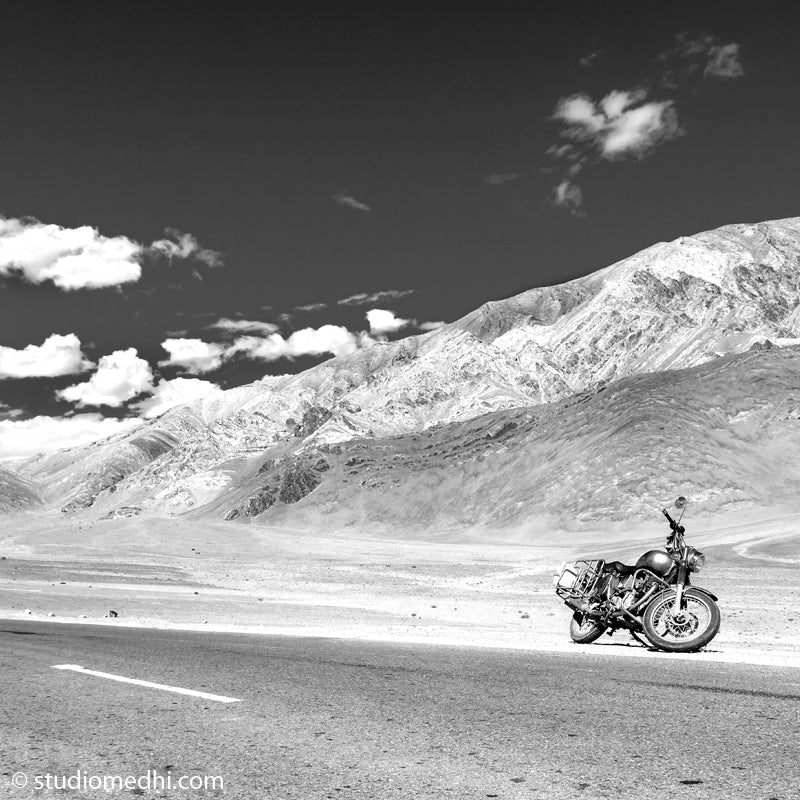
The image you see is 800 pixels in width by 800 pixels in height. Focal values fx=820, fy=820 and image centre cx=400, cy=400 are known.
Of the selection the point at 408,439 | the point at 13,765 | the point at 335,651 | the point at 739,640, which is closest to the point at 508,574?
the point at 739,640

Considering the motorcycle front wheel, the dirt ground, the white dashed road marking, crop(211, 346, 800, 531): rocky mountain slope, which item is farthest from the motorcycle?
crop(211, 346, 800, 531): rocky mountain slope

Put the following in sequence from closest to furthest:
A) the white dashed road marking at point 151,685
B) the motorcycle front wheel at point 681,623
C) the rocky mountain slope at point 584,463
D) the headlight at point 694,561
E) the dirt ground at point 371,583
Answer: the white dashed road marking at point 151,685 < the motorcycle front wheel at point 681,623 < the headlight at point 694,561 < the dirt ground at point 371,583 < the rocky mountain slope at point 584,463

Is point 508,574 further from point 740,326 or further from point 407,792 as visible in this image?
point 740,326

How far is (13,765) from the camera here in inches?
224

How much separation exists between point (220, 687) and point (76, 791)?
3526mm

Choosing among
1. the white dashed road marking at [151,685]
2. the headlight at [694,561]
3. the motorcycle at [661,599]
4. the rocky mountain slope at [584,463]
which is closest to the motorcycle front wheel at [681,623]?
the motorcycle at [661,599]

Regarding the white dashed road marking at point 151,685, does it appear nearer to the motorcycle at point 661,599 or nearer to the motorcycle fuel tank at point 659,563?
the motorcycle at point 661,599

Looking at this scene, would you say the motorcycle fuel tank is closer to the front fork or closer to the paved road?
the front fork

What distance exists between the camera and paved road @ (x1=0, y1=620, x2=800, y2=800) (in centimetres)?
511

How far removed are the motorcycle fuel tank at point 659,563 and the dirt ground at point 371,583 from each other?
1162 mm

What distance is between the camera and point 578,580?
12.8 meters

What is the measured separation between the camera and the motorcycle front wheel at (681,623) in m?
11.6

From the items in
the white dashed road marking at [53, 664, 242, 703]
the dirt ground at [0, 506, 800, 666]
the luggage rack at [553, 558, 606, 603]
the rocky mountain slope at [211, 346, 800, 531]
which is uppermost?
the rocky mountain slope at [211, 346, 800, 531]

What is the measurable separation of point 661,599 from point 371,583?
32042 millimetres
